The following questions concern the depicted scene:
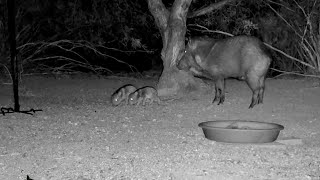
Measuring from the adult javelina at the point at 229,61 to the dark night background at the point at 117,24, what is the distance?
2.34 meters

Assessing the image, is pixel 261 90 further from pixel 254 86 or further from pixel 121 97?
pixel 121 97

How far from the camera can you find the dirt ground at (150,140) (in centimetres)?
496

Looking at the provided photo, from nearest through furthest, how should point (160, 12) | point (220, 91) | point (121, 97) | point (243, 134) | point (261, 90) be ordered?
point (243, 134)
point (261, 90)
point (220, 91)
point (121, 97)
point (160, 12)

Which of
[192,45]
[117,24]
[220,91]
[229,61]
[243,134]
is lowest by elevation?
[243,134]

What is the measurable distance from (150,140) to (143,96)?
9.76ft

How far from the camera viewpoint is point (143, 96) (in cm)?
937

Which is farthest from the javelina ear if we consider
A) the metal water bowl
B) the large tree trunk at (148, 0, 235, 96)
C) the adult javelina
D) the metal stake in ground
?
the metal water bowl

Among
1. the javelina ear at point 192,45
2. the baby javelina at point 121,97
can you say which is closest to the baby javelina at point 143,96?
the baby javelina at point 121,97

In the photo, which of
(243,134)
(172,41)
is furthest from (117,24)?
(243,134)

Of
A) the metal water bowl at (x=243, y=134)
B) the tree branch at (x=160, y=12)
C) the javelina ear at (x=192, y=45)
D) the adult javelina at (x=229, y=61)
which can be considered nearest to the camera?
the metal water bowl at (x=243, y=134)

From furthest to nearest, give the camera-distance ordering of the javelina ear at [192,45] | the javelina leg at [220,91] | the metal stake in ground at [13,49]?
the javelina ear at [192,45] → the javelina leg at [220,91] → the metal stake in ground at [13,49]

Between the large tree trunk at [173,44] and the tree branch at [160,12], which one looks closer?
the large tree trunk at [173,44]

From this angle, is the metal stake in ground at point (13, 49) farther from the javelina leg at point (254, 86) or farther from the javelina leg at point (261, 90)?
the javelina leg at point (261, 90)

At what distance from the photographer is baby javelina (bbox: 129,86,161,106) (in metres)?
9.38
